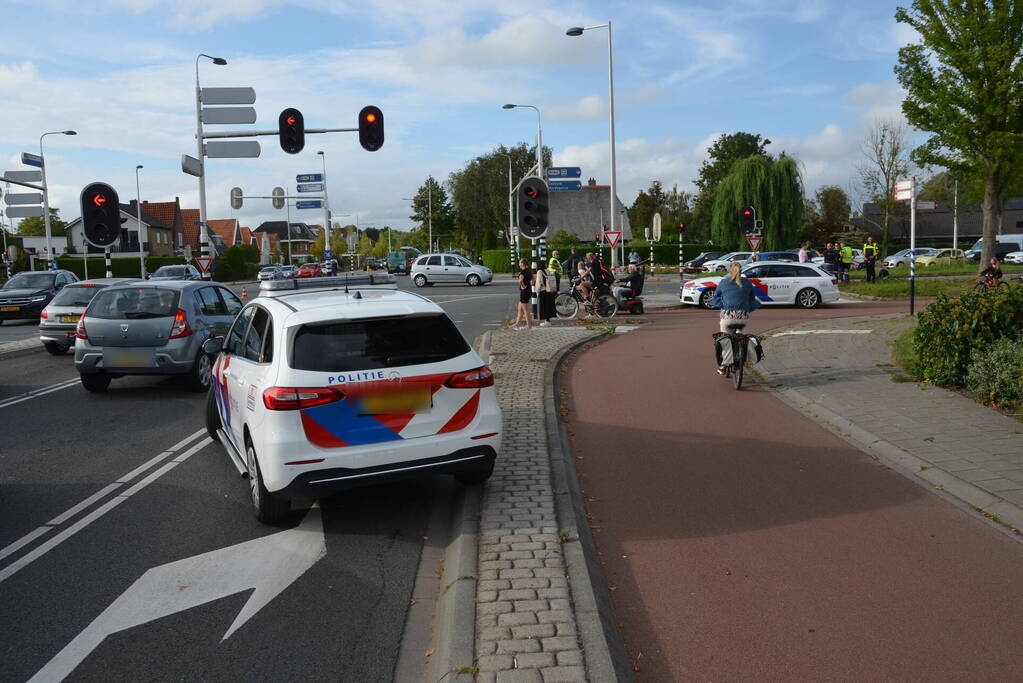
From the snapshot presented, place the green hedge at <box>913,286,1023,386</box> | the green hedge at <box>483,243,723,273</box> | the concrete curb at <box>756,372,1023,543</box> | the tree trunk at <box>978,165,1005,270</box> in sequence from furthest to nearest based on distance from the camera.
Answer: the green hedge at <box>483,243,723,273</box> → the tree trunk at <box>978,165,1005,270</box> → the green hedge at <box>913,286,1023,386</box> → the concrete curb at <box>756,372,1023,543</box>

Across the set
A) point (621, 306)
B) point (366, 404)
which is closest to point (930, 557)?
point (366, 404)

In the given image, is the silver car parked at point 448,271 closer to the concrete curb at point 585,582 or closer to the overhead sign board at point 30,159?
the overhead sign board at point 30,159

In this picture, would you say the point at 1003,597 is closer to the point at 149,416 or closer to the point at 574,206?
the point at 149,416

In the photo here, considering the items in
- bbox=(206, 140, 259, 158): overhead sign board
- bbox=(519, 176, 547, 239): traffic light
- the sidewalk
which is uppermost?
bbox=(206, 140, 259, 158): overhead sign board

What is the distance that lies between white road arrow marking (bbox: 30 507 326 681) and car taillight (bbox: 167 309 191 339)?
251 inches

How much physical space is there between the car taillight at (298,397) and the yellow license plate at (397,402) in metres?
0.22

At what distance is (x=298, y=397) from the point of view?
17.8 feet

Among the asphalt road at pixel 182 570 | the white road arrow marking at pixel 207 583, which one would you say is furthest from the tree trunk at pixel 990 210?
the white road arrow marking at pixel 207 583

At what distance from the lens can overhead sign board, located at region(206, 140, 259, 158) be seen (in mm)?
22500

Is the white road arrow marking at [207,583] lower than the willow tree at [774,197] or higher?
lower

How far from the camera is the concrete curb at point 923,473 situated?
5.77 m

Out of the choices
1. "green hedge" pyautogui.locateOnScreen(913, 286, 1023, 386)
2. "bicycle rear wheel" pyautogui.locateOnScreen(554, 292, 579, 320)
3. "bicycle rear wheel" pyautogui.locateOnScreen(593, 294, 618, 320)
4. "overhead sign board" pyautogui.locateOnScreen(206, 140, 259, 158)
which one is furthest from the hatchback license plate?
"bicycle rear wheel" pyautogui.locateOnScreen(593, 294, 618, 320)

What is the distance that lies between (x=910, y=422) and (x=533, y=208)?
1039cm

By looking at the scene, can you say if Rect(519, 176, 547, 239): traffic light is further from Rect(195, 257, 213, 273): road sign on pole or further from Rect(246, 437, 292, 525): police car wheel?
Rect(246, 437, 292, 525): police car wheel
